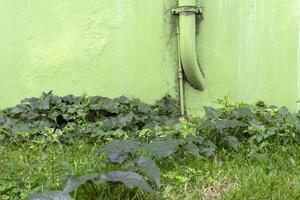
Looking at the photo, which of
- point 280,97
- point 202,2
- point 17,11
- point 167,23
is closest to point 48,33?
point 17,11

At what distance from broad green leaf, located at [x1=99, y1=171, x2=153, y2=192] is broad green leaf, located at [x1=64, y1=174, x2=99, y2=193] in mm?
66

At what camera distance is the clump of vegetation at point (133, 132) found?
271cm

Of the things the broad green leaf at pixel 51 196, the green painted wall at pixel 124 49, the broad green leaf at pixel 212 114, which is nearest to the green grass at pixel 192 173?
the broad green leaf at pixel 51 196

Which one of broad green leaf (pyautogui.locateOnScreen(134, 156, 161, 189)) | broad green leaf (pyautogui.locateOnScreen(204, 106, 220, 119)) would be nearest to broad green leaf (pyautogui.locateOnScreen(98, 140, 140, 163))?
broad green leaf (pyautogui.locateOnScreen(134, 156, 161, 189))

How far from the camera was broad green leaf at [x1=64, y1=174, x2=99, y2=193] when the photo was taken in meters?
2.50

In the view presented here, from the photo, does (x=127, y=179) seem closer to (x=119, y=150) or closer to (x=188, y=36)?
(x=119, y=150)

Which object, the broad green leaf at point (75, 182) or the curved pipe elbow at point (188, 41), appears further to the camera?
the curved pipe elbow at point (188, 41)

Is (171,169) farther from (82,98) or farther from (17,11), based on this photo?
(17,11)

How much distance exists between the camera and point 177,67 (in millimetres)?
4840

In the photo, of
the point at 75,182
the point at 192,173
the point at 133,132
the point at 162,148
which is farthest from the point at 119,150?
the point at 133,132

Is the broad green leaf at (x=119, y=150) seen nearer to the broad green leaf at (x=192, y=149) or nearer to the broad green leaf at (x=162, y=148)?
the broad green leaf at (x=162, y=148)

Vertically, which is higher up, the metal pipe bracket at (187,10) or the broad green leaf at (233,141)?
the metal pipe bracket at (187,10)

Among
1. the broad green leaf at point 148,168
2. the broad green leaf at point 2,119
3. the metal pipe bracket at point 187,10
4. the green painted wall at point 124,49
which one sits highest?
the metal pipe bracket at point 187,10

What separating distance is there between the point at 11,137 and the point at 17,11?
1356 mm
